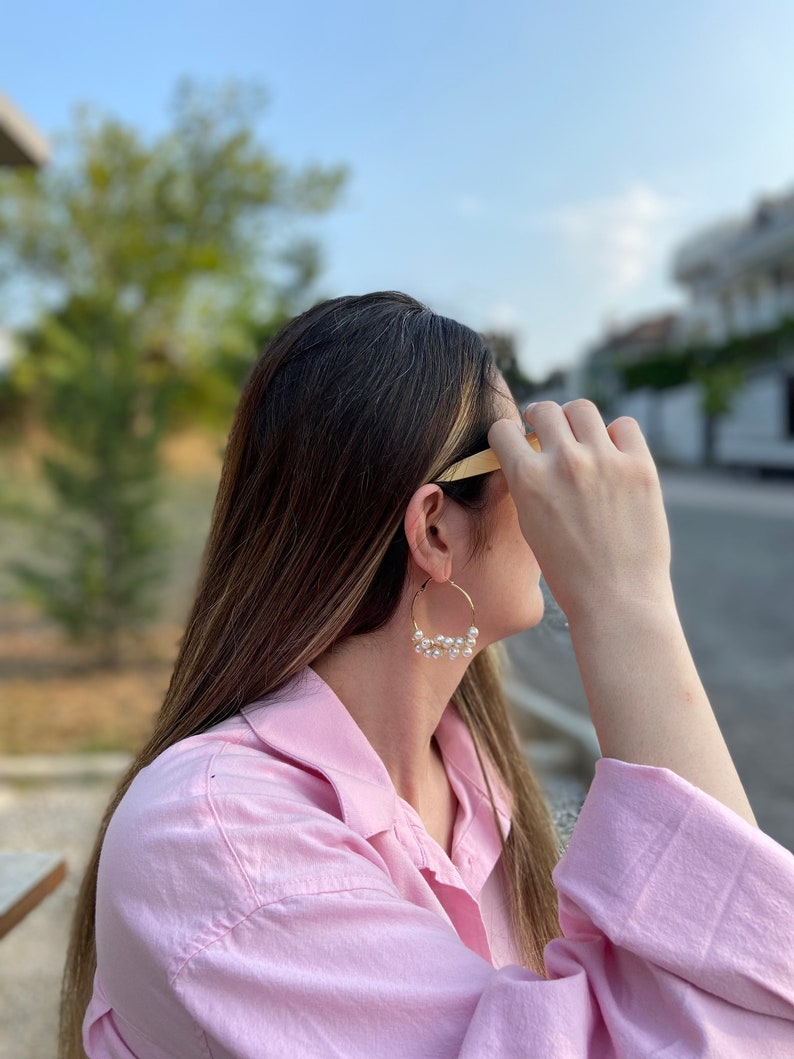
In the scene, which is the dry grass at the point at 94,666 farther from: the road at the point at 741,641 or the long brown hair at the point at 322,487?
the long brown hair at the point at 322,487

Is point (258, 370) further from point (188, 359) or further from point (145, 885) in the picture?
point (188, 359)

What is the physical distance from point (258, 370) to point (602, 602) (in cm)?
58

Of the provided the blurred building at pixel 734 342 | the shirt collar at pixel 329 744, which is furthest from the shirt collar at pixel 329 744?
the blurred building at pixel 734 342

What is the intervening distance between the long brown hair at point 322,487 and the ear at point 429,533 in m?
0.02

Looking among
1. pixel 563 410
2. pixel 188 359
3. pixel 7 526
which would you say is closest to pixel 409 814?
pixel 563 410

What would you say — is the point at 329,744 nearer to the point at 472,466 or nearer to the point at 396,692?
the point at 396,692

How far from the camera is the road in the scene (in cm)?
489

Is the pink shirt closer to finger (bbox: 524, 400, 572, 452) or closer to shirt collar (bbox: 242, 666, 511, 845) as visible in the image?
shirt collar (bbox: 242, 666, 511, 845)

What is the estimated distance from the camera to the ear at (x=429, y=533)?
1154mm

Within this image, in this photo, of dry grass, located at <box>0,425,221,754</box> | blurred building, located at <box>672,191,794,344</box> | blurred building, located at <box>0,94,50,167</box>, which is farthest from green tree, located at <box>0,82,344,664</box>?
blurred building, located at <box>672,191,794,344</box>

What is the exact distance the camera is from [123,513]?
24.7 ft

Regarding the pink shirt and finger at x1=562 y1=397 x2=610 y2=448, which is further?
finger at x1=562 y1=397 x2=610 y2=448

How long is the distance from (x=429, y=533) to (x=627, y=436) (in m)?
0.28

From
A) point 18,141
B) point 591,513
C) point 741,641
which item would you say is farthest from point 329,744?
point 741,641
